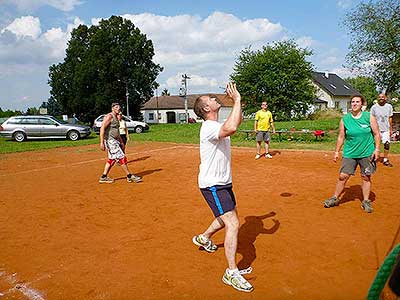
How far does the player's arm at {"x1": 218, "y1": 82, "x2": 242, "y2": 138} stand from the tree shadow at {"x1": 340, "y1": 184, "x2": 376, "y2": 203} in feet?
13.2

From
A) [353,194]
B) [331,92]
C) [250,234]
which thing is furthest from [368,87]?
[250,234]

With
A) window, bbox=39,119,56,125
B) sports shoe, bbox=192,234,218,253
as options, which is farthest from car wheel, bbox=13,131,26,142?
sports shoe, bbox=192,234,218,253

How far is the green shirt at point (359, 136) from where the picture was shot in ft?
17.9

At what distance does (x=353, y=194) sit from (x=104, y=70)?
3849cm

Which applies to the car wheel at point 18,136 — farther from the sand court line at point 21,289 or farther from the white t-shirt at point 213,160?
the white t-shirt at point 213,160

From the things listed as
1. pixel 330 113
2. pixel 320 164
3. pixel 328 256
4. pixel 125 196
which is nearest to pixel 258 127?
pixel 320 164

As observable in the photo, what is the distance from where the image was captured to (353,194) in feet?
22.2

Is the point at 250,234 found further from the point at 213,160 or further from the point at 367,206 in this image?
the point at 367,206

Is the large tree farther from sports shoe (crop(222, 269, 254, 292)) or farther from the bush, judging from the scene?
sports shoe (crop(222, 269, 254, 292))

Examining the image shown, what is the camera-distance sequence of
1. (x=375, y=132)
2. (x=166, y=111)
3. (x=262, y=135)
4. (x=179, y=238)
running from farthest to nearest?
(x=166, y=111)
(x=262, y=135)
(x=375, y=132)
(x=179, y=238)

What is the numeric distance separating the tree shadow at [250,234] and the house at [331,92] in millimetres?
54047

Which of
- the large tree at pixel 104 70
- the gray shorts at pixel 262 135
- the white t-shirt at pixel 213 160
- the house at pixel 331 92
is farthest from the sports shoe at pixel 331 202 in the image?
the house at pixel 331 92

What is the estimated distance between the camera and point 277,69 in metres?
36.2

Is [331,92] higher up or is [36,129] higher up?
[331,92]
